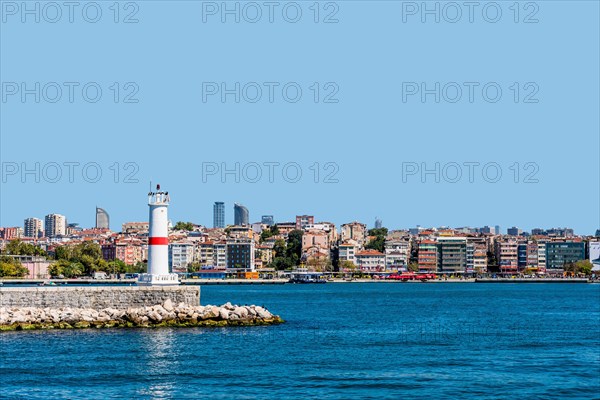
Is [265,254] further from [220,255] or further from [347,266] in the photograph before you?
[347,266]

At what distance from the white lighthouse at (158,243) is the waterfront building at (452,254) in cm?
11443

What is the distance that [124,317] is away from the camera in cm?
4047

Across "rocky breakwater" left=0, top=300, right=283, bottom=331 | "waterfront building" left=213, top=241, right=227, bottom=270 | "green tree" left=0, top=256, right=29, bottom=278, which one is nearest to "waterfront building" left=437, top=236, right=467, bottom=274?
"waterfront building" left=213, top=241, right=227, bottom=270

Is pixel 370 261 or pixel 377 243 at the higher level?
pixel 377 243

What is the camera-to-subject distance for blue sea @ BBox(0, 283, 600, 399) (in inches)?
1017

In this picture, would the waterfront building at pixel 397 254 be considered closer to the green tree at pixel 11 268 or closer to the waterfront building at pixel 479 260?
the waterfront building at pixel 479 260

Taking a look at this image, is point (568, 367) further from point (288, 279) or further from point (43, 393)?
point (288, 279)

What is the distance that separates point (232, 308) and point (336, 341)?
23.6 ft

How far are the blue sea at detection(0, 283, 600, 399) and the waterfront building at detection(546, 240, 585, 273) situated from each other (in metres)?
120

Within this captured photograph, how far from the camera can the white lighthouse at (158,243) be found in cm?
4356

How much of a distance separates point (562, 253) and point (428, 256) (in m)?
21.1

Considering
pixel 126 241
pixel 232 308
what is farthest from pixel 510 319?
pixel 126 241

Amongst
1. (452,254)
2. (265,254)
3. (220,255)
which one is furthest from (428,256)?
(220,255)

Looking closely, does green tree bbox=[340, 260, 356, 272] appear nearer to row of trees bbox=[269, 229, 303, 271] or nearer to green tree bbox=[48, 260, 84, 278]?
row of trees bbox=[269, 229, 303, 271]
